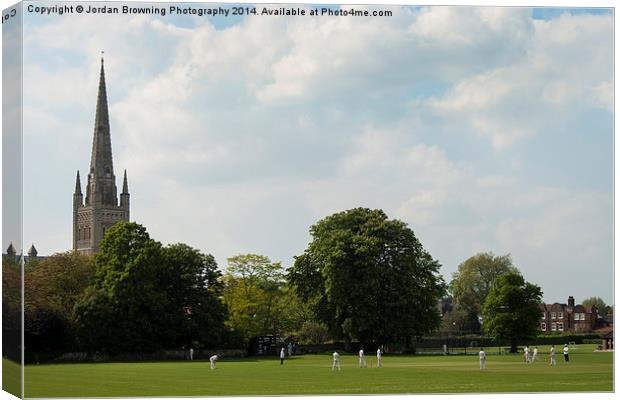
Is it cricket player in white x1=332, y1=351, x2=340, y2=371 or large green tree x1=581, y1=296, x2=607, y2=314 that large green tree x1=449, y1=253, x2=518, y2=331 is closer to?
cricket player in white x1=332, y1=351, x2=340, y2=371

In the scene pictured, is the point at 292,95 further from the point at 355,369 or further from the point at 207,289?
the point at 207,289

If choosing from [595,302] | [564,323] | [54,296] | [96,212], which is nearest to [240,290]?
[54,296]

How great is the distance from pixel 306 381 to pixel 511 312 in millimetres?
31363

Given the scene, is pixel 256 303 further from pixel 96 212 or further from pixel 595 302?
pixel 96 212

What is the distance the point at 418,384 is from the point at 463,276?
139 ft

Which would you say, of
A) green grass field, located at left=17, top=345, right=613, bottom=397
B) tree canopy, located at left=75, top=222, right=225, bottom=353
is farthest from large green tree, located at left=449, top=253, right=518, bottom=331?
green grass field, located at left=17, top=345, right=613, bottom=397

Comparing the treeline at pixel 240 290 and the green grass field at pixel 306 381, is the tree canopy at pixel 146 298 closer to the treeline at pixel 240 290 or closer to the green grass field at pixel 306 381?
the treeline at pixel 240 290

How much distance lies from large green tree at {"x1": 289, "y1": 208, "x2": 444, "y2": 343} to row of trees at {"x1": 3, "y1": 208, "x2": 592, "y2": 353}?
0.06 meters

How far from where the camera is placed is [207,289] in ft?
213

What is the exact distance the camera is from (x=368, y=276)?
208 feet

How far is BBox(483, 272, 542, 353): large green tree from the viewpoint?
212 ft

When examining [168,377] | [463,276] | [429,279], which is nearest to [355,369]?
[168,377]

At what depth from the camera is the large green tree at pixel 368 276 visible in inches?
2496

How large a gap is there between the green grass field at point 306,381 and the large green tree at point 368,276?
1758cm
